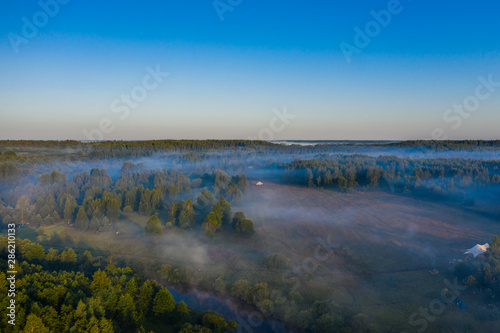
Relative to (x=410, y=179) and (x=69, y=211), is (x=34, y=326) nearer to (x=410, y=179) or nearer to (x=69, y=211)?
(x=69, y=211)

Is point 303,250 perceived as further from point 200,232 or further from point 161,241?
point 161,241

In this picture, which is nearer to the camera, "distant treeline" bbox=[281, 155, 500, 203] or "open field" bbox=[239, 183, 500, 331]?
"open field" bbox=[239, 183, 500, 331]

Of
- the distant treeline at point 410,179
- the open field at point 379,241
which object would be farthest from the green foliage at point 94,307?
the distant treeline at point 410,179

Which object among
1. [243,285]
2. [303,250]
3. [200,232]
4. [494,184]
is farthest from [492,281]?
[494,184]

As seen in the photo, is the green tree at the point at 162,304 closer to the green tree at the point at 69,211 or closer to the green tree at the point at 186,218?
the green tree at the point at 186,218

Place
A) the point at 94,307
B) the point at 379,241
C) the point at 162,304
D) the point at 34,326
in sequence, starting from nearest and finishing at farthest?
the point at 34,326 < the point at 94,307 < the point at 162,304 < the point at 379,241

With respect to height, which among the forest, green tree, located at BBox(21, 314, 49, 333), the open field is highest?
green tree, located at BBox(21, 314, 49, 333)

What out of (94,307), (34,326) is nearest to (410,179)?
(94,307)

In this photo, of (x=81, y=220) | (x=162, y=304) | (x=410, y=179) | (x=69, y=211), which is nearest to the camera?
(x=162, y=304)

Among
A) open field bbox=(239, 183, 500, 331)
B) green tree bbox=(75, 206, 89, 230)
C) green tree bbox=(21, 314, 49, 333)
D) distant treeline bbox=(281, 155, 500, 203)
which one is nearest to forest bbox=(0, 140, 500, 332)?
green tree bbox=(21, 314, 49, 333)

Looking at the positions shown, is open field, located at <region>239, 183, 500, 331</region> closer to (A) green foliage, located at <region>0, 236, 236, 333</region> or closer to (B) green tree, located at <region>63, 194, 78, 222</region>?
(A) green foliage, located at <region>0, 236, 236, 333</region>

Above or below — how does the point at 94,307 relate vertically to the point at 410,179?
above
